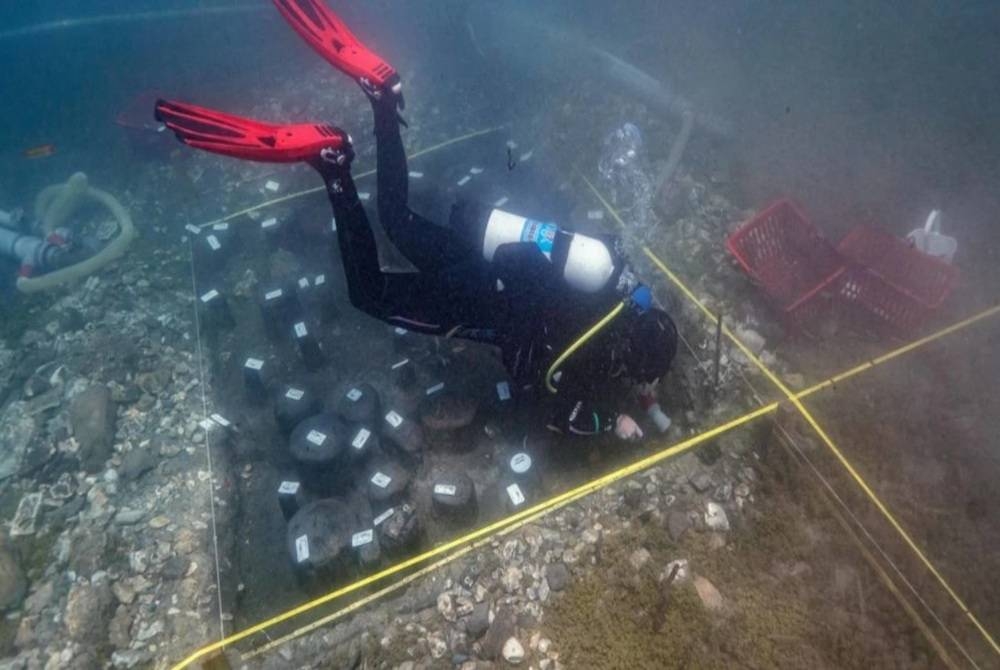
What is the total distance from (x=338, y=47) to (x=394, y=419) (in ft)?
10.7

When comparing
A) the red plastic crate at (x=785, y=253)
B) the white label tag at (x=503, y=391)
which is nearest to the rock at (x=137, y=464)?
the white label tag at (x=503, y=391)

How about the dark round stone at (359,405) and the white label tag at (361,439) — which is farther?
the dark round stone at (359,405)

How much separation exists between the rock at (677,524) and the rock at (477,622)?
1.44m

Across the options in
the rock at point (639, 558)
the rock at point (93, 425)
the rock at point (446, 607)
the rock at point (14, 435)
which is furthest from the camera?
the rock at point (14, 435)

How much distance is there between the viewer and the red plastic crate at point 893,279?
5.13 metres

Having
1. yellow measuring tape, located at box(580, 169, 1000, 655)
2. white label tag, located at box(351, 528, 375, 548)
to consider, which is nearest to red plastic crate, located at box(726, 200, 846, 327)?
yellow measuring tape, located at box(580, 169, 1000, 655)

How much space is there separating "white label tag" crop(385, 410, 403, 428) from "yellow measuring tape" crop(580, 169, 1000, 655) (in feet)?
10.2

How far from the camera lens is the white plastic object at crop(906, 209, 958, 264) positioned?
18.3 ft

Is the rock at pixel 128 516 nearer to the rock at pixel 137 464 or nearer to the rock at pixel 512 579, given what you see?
the rock at pixel 137 464

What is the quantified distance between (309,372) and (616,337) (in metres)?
3.56

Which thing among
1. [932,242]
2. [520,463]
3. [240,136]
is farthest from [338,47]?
[932,242]

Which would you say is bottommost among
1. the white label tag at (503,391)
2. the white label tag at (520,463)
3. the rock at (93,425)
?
the rock at (93,425)

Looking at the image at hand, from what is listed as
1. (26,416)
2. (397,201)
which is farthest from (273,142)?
(26,416)

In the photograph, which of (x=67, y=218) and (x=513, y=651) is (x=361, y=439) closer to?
(x=513, y=651)
